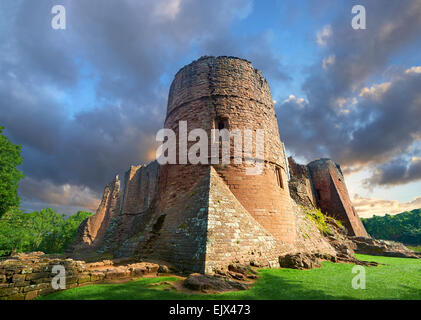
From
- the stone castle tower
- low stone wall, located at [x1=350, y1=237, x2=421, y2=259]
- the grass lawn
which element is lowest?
low stone wall, located at [x1=350, y1=237, x2=421, y2=259]

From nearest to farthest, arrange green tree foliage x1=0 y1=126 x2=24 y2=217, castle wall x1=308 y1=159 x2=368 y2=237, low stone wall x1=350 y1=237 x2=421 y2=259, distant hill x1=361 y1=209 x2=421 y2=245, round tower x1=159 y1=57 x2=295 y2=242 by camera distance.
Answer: round tower x1=159 y1=57 x2=295 y2=242 → green tree foliage x1=0 y1=126 x2=24 y2=217 → low stone wall x1=350 y1=237 x2=421 y2=259 → castle wall x1=308 y1=159 x2=368 y2=237 → distant hill x1=361 y1=209 x2=421 y2=245

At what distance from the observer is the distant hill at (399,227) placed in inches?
1337

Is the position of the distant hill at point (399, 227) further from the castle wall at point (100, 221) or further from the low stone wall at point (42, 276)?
the low stone wall at point (42, 276)

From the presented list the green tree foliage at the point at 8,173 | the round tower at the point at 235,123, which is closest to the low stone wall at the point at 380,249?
the round tower at the point at 235,123

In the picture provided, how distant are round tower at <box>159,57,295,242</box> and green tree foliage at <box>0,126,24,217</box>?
38.5 ft

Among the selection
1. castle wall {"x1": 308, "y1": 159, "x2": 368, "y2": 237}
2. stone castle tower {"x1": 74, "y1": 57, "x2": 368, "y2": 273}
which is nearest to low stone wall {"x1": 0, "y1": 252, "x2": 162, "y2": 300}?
stone castle tower {"x1": 74, "y1": 57, "x2": 368, "y2": 273}

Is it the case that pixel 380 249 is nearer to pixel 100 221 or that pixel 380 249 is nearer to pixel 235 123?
pixel 235 123

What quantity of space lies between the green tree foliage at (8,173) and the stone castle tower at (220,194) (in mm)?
10816

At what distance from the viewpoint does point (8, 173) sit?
1350 centimetres

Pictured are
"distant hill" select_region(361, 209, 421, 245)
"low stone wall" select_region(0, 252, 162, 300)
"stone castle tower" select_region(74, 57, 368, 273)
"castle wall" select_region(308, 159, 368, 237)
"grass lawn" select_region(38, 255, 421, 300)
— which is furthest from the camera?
"distant hill" select_region(361, 209, 421, 245)

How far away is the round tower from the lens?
7.99 meters

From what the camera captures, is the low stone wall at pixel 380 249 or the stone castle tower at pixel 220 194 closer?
the stone castle tower at pixel 220 194

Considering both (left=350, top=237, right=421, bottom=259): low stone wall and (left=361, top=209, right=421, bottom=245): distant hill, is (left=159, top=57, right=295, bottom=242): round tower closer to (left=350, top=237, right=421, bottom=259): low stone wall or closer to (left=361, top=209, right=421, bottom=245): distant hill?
(left=350, top=237, right=421, bottom=259): low stone wall
